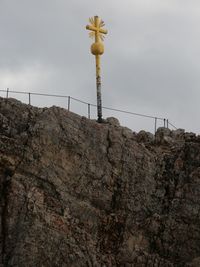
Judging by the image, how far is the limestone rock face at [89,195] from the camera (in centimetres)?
3428

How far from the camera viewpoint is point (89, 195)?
3606cm

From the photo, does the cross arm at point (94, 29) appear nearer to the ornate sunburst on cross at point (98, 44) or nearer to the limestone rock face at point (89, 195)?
the ornate sunburst on cross at point (98, 44)

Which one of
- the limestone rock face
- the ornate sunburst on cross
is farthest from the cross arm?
the limestone rock face

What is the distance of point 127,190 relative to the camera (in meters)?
36.7

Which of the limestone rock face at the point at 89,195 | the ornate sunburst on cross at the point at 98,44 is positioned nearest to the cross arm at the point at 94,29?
the ornate sunburst on cross at the point at 98,44

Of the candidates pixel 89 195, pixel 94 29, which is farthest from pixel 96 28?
pixel 89 195

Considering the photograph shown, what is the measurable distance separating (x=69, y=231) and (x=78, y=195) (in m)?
2.26

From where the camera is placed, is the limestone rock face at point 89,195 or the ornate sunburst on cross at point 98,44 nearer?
the limestone rock face at point 89,195

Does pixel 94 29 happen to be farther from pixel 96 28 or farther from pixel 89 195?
pixel 89 195

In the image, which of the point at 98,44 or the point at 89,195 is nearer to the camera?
the point at 89,195

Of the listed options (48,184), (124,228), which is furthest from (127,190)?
(48,184)

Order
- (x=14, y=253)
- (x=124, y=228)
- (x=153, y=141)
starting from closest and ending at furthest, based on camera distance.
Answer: (x=14, y=253), (x=124, y=228), (x=153, y=141)

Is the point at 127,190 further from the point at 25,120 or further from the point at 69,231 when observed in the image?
the point at 25,120

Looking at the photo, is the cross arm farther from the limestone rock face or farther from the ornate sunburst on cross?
the limestone rock face
